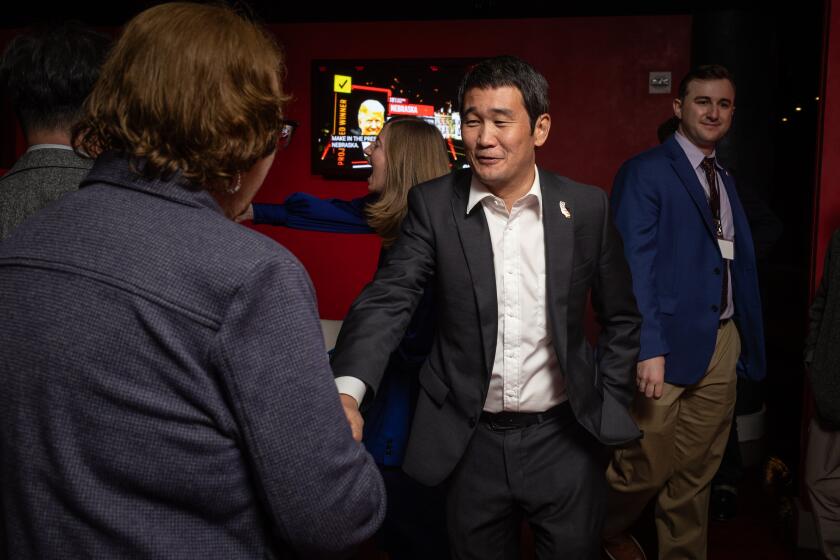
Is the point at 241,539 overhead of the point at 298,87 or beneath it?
beneath

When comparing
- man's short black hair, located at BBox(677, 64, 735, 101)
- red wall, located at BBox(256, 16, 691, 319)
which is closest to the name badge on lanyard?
man's short black hair, located at BBox(677, 64, 735, 101)

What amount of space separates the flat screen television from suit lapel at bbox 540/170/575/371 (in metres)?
3.71

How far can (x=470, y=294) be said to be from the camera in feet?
5.95

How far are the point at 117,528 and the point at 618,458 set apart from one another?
2.39 metres

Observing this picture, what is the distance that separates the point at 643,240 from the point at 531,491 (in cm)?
116

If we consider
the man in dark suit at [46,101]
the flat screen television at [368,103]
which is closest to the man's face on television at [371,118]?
the flat screen television at [368,103]

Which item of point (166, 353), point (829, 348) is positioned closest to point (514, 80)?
point (166, 353)

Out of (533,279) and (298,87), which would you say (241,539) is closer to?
(533,279)

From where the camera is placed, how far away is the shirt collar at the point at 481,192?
1854 millimetres

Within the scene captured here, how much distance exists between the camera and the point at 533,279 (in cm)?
188

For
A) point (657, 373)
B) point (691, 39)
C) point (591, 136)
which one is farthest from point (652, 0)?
point (657, 373)

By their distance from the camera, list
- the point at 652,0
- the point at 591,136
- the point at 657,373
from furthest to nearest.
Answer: the point at 591,136 < the point at 652,0 < the point at 657,373

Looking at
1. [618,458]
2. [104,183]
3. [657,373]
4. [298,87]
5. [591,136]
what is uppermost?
[298,87]

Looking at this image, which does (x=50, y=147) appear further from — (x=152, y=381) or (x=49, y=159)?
(x=152, y=381)
